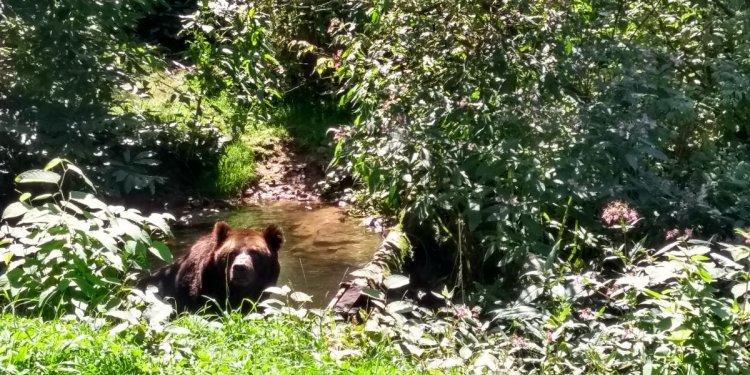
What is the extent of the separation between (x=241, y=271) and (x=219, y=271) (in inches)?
12.3

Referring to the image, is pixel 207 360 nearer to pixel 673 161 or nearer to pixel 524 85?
pixel 524 85

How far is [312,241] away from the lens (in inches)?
389

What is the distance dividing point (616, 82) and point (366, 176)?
221 centimetres

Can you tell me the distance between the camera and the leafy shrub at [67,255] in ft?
15.7

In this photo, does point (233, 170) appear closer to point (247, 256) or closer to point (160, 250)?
point (247, 256)

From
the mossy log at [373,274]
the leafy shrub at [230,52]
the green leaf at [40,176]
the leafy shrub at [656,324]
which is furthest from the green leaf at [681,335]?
the leafy shrub at [230,52]

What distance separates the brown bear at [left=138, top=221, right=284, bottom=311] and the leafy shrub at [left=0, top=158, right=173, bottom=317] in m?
1.82

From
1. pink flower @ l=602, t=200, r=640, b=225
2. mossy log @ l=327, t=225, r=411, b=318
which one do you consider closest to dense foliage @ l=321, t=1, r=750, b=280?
pink flower @ l=602, t=200, r=640, b=225

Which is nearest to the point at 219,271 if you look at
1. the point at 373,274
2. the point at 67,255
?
the point at 373,274

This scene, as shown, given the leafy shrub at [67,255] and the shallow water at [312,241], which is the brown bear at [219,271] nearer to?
the shallow water at [312,241]

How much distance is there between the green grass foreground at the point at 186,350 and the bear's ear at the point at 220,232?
174cm

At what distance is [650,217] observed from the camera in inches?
255

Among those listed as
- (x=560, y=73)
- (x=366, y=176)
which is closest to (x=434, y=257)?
(x=366, y=176)

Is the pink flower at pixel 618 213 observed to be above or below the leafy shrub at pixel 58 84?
below
